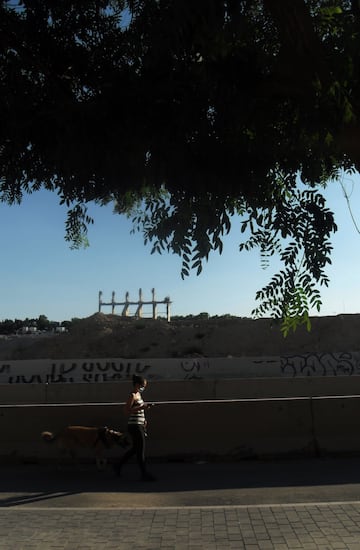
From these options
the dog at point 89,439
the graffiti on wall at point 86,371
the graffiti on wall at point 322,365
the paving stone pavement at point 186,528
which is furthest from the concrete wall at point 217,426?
the graffiti on wall at point 322,365

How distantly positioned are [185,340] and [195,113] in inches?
1485

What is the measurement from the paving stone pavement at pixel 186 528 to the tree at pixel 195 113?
2335mm

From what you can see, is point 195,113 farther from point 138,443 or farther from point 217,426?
point 217,426

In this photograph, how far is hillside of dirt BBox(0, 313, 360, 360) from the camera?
124 feet

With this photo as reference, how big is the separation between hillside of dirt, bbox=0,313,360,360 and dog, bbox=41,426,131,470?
28328 millimetres

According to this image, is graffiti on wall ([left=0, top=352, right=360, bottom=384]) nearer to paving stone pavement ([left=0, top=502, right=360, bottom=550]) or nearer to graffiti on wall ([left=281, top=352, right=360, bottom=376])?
graffiti on wall ([left=281, top=352, right=360, bottom=376])

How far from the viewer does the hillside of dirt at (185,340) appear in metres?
37.7

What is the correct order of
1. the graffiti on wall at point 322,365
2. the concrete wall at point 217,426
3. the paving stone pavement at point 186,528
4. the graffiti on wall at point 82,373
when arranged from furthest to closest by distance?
1. the graffiti on wall at point 322,365
2. the graffiti on wall at point 82,373
3. the concrete wall at point 217,426
4. the paving stone pavement at point 186,528

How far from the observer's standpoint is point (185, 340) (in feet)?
133

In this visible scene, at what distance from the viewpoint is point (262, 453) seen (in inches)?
332

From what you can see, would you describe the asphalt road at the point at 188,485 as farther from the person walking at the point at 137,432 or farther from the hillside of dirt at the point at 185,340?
the hillside of dirt at the point at 185,340

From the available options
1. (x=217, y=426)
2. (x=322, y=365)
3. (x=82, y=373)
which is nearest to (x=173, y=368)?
(x=82, y=373)

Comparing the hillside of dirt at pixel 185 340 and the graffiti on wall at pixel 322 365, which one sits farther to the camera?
the hillside of dirt at pixel 185 340

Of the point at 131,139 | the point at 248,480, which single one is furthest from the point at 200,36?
the point at 248,480
